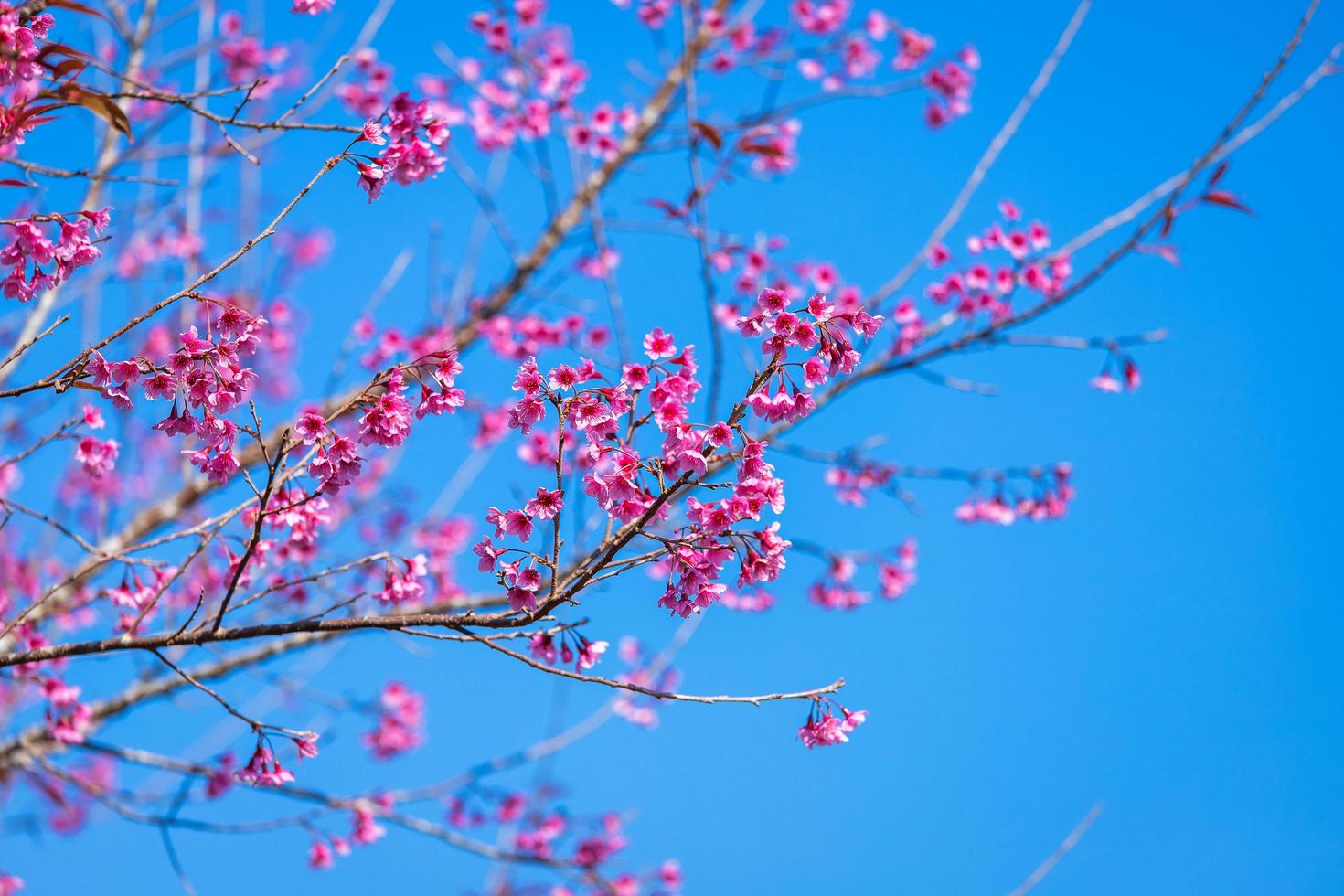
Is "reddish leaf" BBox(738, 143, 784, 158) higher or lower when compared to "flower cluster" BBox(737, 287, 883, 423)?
higher

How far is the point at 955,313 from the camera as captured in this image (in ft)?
15.9

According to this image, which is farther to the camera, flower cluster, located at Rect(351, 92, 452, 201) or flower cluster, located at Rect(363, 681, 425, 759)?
flower cluster, located at Rect(363, 681, 425, 759)

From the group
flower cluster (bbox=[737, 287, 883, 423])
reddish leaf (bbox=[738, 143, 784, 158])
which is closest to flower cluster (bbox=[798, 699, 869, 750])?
flower cluster (bbox=[737, 287, 883, 423])

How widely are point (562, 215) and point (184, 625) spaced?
3.94 meters

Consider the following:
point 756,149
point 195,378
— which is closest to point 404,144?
point 195,378

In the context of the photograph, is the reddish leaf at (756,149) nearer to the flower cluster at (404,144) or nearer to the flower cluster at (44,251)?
the flower cluster at (404,144)

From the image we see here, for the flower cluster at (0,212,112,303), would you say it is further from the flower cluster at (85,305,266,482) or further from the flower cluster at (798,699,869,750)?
the flower cluster at (798,699,869,750)

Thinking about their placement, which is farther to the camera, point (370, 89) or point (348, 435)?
point (370, 89)

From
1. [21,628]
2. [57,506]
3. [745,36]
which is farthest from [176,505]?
[745,36]

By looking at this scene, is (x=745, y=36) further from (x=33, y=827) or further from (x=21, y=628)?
(x=33, y=827)

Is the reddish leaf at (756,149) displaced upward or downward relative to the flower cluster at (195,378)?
upward

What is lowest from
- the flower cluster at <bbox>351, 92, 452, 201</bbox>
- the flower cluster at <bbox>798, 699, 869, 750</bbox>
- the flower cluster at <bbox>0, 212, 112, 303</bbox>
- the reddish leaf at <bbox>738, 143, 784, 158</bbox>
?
the flower cluster at <bbox>798, 699, 869, 750</bbox>

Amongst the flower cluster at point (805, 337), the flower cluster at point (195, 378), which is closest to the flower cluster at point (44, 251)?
the flower cluster at point (195, 378)

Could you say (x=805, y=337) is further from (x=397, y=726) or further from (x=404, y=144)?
(x=397, y=726)
